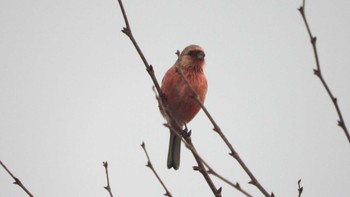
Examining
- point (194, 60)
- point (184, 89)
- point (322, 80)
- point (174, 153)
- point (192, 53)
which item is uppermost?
point (192, 53)

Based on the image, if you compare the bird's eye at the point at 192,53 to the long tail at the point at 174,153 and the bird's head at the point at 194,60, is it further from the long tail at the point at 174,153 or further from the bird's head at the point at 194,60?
the long tail at the point at 174,153

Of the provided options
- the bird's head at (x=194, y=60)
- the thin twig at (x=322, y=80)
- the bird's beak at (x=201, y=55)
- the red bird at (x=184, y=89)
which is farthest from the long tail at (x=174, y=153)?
the thin twig at (x=322, y=80)

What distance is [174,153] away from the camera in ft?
23.5

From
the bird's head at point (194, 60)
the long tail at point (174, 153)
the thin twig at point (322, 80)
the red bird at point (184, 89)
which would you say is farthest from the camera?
the long tail at point (174, 153)

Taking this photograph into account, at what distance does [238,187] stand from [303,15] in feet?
3.67

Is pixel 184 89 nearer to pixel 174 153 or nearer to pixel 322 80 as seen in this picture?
pixel 174 153

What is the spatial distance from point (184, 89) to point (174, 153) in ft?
4.31

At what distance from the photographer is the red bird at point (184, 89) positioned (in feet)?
21.0

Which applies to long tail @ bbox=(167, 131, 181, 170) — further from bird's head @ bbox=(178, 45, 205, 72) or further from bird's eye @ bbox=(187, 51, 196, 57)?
bird's eye @ bbox=(187, 51, 196, 57)

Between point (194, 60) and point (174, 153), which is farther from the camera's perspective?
point (174, 153)

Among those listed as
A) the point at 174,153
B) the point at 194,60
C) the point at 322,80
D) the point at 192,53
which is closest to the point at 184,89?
the point at 194,60

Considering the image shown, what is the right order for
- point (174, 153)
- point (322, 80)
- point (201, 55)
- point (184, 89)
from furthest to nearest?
point (174, 153)
point (201, 55)
point (184, 89)
point (322, 80)

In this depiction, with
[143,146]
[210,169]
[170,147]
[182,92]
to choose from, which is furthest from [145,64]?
[170,147]

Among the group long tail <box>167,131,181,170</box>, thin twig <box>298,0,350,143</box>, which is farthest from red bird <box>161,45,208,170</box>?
thin twig <box>298,0,350,143</box>
